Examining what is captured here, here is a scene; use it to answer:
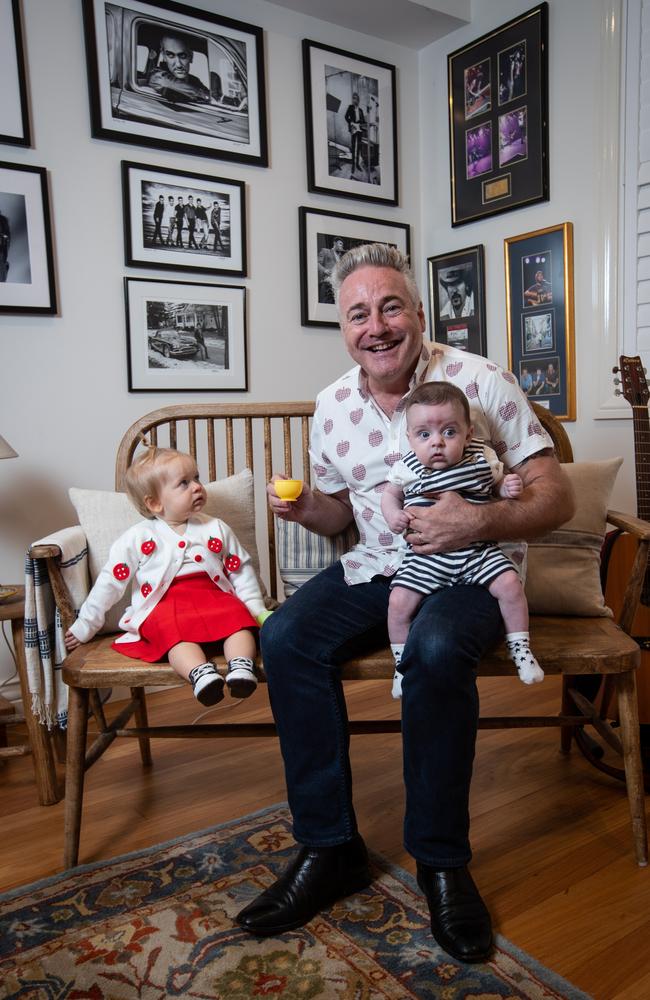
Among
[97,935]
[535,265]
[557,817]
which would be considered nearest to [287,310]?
[535,265]

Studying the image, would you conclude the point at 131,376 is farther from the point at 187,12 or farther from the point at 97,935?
the point at 97,935

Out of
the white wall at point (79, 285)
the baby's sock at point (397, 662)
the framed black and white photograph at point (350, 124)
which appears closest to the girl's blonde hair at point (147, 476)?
the baby's sock at point (397, 662)

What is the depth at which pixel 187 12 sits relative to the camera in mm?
2803

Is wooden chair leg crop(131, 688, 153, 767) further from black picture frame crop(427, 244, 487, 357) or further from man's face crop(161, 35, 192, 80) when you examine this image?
man's face crop(161, 35, 192, 80)

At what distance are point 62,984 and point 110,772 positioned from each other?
0.88 m

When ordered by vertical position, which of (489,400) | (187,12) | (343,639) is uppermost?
(187,12)

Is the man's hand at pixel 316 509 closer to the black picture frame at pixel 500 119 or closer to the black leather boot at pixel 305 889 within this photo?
the black leather boot at pixel 305 889

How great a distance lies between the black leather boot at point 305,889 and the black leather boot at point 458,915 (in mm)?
180

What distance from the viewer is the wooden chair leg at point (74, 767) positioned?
1.61 metres

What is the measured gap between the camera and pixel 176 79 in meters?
2.81

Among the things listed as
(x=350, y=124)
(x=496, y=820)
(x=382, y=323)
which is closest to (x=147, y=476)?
(x=382, y=323)

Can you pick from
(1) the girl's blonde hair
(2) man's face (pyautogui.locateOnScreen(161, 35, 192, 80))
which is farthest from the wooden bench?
(2) man's face (pyautogui.locateOnScreen(161, 35, 192, 80))

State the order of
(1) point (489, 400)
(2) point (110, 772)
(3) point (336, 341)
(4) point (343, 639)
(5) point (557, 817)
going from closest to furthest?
1. (4) point (343, 639)
2. (1) point (489, 400)
3. (5) point (557, 817)
4. (2) point (110, 772)
5. (3) point (336, 341)

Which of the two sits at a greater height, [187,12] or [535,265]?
[187,12]
